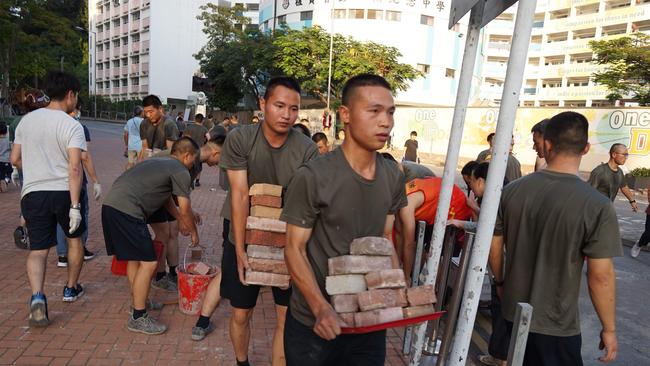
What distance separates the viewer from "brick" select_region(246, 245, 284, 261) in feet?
8.82

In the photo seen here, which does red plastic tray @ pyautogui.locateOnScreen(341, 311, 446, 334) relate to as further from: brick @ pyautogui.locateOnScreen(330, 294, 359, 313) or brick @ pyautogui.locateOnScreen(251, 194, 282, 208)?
brick @ pyautogui.locateOnScreen(251, 194, 282, 208)

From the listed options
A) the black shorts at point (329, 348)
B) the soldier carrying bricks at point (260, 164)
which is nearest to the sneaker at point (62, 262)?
the soldier carrying bricks at point (260, 164)

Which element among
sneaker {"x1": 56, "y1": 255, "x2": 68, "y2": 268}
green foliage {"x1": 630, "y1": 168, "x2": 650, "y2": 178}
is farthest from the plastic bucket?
green foliage {"x1": 630, "y1": 168, "x2": 650, "y2": 178}

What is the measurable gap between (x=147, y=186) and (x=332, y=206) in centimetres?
239

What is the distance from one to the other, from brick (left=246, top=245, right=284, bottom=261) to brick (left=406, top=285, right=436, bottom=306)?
38.6 inches

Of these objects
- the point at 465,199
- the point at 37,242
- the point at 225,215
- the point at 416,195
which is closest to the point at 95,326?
the point at 37,242

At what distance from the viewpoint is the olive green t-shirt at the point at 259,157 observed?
9.64 feet

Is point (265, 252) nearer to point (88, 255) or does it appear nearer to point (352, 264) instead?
point (352, 264)

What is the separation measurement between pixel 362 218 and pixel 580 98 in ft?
189

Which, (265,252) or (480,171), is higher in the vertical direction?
(480,171)

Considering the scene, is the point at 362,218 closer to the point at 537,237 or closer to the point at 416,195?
the point at 537,237

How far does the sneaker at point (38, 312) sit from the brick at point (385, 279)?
3.10 meters

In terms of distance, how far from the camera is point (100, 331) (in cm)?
381

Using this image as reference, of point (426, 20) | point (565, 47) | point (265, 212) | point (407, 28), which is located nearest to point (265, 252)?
point (265, 212)
